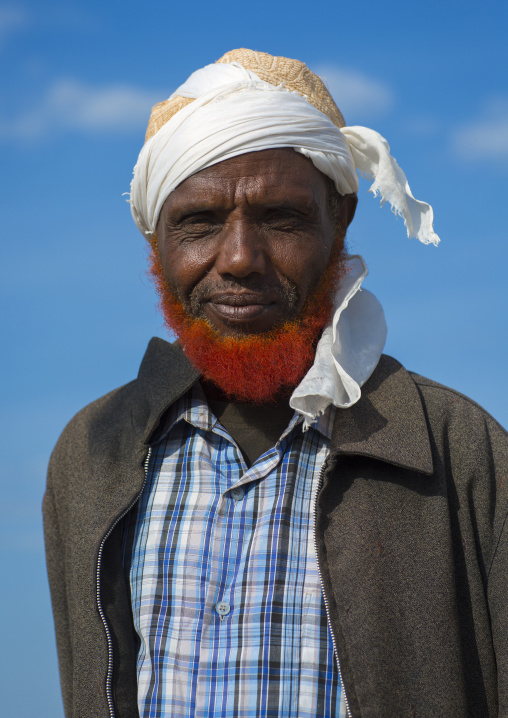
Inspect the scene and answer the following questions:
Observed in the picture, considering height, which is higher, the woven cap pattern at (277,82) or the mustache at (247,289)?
the woven cap pattern at (277,82)

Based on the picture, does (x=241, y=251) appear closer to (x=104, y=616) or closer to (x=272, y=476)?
(x=272, y=476)

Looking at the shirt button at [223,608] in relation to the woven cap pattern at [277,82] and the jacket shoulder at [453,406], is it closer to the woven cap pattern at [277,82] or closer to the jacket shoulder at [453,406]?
the jacket shoulder at [453,406]

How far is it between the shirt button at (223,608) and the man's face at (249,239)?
3.00ft

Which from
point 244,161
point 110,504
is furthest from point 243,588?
point 244,161

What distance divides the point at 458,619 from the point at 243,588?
26.1 inches

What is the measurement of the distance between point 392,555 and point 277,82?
1761 mm

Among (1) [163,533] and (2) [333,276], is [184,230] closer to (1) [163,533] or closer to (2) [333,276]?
(2) [333,276]

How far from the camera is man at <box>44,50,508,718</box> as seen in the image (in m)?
A: 2.23

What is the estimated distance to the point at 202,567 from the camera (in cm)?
237

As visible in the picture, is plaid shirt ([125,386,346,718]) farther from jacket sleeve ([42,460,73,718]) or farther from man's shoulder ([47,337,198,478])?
jacket sleeve ([42,460,73,718])

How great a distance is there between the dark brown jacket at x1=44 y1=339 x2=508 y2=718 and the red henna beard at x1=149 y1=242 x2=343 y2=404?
0.11m

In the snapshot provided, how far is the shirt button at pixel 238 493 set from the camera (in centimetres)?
244

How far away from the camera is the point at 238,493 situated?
245 cm

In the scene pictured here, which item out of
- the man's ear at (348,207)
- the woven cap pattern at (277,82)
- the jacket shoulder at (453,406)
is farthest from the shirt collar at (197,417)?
the woven cap pattern at (277,82)
